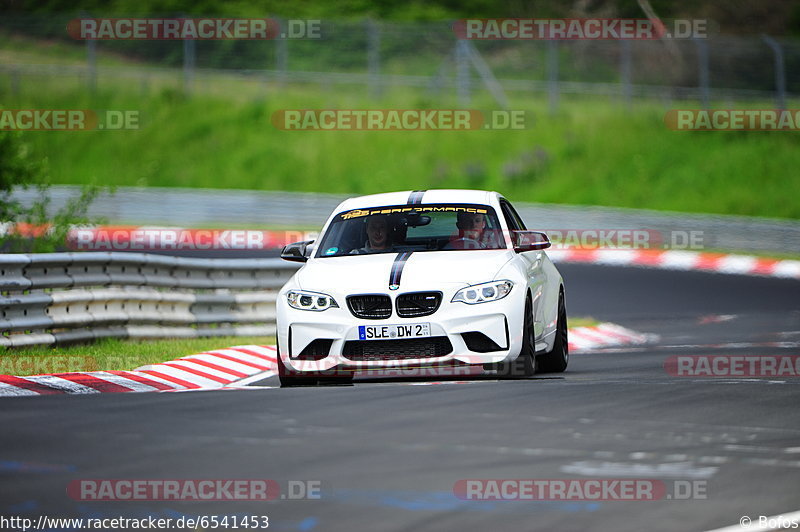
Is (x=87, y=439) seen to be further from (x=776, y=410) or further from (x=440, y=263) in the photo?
(x=776, y=410)

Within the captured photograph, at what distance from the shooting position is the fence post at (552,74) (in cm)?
3831

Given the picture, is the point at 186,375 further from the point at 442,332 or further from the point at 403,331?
the point at 442,332

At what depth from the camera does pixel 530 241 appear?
11633mm

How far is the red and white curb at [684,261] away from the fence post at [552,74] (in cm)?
1016

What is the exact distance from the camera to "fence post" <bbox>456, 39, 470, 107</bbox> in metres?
39.4

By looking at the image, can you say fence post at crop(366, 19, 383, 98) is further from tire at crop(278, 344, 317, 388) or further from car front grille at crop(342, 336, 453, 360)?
car front grille at crop(342, 336, 453, 360)

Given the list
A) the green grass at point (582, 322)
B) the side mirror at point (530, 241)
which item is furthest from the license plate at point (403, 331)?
the green grass at point (582, 322)

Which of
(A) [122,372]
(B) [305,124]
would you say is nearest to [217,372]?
(A) [122,372]

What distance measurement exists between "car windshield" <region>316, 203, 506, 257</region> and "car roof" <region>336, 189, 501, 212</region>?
0.26 ft

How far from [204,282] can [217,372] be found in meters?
3.96

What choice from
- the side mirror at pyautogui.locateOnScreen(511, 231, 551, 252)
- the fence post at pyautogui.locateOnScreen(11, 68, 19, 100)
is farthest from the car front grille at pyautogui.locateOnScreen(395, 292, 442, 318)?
the fence post at pyautogui.locateOnScreen(11, 68, 19, 100)

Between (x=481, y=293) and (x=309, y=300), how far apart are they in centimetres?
128

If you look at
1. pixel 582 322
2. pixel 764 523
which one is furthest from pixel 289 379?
pixel 582 322

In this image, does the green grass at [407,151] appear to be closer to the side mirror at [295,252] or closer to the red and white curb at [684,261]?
the red and white curb at [684,261]
